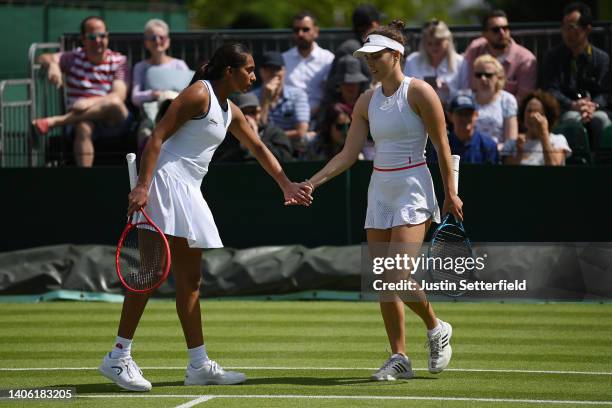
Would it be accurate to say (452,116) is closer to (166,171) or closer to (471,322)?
(471,322)

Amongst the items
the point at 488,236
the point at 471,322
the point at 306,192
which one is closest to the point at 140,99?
the point at 488,236

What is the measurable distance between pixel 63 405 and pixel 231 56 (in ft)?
7.75

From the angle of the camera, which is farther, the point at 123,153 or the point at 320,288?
the point at 123,153

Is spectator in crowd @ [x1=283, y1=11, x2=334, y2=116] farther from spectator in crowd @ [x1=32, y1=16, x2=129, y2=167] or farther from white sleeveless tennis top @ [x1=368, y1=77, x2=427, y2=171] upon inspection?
white sleeveless tennis top @ [x1=368, y1=77, x2=427, y2=171]

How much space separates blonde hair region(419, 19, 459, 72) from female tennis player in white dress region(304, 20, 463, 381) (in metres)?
5.81

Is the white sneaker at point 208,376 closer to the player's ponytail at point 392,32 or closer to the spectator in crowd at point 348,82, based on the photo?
the player's ponytail at point 392,32

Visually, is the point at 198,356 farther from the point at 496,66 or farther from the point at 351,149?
the point at 496,66

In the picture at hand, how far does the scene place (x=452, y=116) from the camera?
1267 centimetres

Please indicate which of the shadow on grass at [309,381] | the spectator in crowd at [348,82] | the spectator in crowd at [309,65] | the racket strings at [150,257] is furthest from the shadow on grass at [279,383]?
the spectator in crowd at [309,65]

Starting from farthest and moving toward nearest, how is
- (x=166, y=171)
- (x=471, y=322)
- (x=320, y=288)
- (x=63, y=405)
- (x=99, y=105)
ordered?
(x=99, y=105) < (x=320, y=288) < (x=471, y=322) < (x=166, y=171) < (x=63, y=405)

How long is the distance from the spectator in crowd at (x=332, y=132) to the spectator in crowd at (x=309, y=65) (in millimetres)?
886

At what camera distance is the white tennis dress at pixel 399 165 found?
776 cm

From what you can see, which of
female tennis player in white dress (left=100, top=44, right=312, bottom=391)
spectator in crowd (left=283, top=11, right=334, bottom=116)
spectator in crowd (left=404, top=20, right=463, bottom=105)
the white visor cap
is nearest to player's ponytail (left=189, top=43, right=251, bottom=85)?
female tennis player in white dress (left=100, top=44, right=312, bottom=391)

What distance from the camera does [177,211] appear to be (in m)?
7.53
